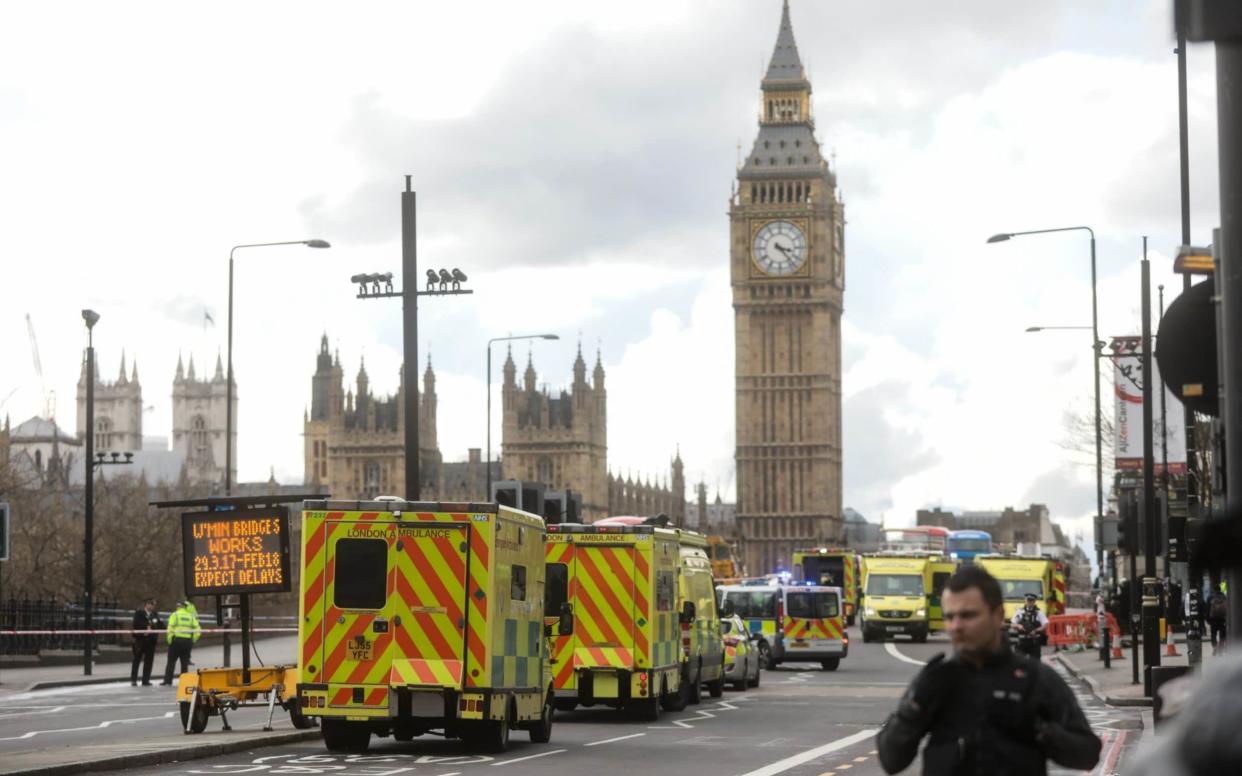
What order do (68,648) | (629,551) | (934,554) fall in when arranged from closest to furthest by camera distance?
(629,551) → (68,648) → (934,554)

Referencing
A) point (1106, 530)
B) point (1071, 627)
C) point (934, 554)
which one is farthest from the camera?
point (934, 554)

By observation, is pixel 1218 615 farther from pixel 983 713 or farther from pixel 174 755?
pixel 983 713

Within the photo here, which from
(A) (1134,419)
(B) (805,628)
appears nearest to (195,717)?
(A) (1134,419)

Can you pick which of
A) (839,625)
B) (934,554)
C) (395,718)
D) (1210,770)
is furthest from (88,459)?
(1210,770)

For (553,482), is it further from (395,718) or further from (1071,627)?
(395,718)

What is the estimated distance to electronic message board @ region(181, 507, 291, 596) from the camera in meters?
22.4

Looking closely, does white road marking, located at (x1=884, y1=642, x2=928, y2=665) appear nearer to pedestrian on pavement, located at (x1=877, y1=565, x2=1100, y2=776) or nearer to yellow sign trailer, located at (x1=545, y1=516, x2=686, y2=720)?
yellow sign trailer, located at (x1=545, y1=516, x2=686, y2=720)

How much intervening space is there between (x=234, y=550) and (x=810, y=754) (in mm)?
6643

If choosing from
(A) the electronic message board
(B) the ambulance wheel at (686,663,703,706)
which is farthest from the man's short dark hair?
(B) the ambulance wheel at (686,663,703,706)

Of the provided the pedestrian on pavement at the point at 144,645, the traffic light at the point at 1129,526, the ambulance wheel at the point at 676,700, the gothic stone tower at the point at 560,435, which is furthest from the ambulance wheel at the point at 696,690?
the gothic stone tower at the point at 560,435

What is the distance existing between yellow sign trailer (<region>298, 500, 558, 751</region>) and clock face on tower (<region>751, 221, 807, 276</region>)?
439 feet

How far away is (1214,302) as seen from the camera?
6875mm

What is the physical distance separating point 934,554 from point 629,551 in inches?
1509

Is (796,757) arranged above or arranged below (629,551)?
below
